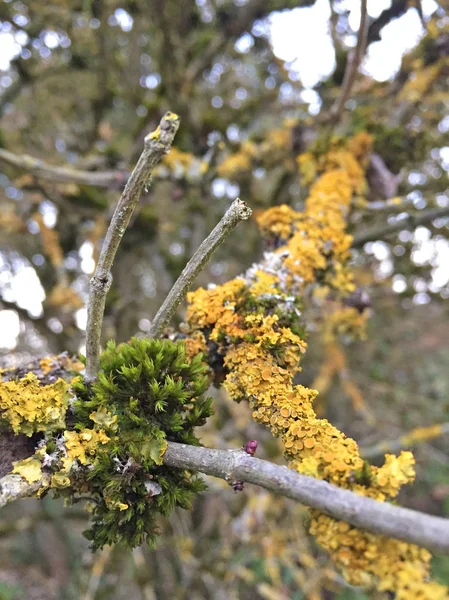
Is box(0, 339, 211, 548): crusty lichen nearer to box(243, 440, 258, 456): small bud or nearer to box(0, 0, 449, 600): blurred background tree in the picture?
box(243, 440, 258, 456): small bud

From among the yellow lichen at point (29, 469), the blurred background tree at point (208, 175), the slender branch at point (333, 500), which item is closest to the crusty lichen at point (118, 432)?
the yellow lichen at point (29, 469)

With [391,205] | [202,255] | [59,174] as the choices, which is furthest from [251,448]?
[59,174]

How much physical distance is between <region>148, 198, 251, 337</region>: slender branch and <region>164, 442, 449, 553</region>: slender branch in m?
0.38

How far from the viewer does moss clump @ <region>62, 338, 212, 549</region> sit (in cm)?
113

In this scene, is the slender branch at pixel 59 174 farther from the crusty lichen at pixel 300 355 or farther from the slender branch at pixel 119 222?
the slender branch at pixel 119 222

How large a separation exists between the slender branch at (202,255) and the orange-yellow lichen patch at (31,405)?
33 centimetres

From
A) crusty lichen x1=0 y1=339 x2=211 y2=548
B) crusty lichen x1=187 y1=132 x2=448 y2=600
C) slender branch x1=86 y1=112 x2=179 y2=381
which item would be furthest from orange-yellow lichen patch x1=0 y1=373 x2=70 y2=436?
crusty lichen x1=187 y1=132 x2=448 y2=600

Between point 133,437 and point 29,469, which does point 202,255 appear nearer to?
point 133,437

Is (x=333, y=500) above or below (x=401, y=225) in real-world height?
below

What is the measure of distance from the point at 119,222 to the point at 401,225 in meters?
2.27

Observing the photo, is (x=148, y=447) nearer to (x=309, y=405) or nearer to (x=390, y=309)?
(x=309, y=405)

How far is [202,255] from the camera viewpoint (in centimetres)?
108

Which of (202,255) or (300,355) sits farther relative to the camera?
(300,355)

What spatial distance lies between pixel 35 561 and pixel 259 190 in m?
6.70
